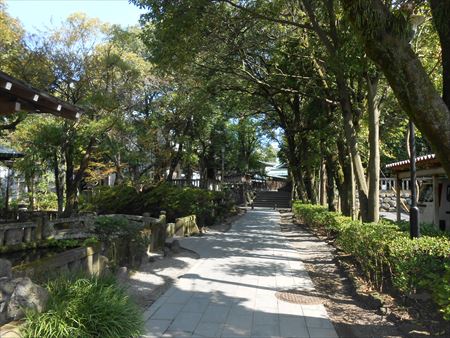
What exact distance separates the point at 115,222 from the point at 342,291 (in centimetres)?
518

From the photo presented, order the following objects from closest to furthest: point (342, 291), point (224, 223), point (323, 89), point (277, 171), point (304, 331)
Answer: point (304, 331) < point (342, 291) < point (323, 89) < point (224, 223) < point (277, 171)

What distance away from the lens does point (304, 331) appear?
5891 mm

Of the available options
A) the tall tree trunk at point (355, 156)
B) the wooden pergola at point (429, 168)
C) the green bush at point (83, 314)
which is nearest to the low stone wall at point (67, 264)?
the green bush at point (83, 314)

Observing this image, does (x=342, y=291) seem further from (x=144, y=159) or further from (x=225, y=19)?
(x=144, y=159)

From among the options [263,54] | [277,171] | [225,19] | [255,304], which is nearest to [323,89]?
[263,54]

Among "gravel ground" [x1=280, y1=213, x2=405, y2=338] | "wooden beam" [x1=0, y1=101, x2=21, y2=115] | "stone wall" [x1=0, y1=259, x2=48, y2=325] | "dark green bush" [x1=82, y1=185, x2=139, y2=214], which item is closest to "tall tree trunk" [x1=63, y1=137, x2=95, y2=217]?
"dark green bush" [x1=82, y1=185, x2=139, y2=214]

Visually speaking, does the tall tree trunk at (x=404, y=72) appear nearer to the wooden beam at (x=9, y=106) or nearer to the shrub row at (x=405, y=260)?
the shrub row at (x=405, y=260)

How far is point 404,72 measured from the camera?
176 inches

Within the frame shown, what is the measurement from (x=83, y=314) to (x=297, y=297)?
13.7ft

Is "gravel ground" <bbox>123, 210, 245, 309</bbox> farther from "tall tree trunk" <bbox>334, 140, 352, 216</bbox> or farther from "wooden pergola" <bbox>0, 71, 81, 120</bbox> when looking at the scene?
"tall tree trunk" <bbox>334, 140, 352, 216</bbox>

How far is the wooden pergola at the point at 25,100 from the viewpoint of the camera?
6.25 m

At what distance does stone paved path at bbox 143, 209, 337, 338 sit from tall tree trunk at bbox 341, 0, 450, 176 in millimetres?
2909

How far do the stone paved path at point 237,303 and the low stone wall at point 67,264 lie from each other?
133cm

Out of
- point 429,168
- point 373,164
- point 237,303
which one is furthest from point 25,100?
point 429,168
